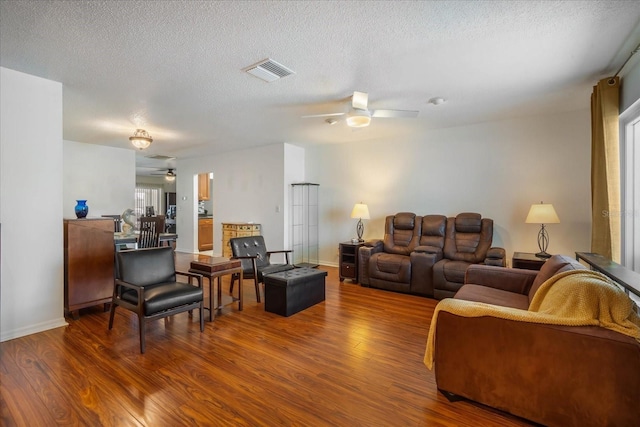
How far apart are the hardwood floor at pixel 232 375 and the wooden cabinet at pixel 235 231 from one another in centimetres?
311

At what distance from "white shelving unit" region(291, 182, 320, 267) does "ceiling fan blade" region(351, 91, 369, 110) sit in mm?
3277

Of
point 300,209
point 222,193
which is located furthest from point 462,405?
point 222,193

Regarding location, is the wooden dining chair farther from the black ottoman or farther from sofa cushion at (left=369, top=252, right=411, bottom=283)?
sofa cushion at (left=369, top=252, right=411, bottom=283)

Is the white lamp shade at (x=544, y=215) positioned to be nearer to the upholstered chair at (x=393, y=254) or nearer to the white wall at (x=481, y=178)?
the white wall at (x=481, y=178)

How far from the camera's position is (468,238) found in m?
4.48

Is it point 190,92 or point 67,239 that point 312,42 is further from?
point 67,239

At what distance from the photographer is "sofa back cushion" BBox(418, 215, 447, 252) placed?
15.3ft

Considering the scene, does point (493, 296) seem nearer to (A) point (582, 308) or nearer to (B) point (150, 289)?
(A) point (582, 308)

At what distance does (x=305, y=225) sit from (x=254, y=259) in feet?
9.04

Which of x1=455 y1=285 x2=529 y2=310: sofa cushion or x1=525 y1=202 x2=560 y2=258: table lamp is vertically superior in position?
x1=525 y1=202 x2=560 y2=258: table lamp

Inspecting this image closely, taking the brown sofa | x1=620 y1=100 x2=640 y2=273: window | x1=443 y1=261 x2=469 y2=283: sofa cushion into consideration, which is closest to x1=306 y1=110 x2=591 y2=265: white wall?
x1=443 y1=261 x2=469 y2=283: sofa cushion

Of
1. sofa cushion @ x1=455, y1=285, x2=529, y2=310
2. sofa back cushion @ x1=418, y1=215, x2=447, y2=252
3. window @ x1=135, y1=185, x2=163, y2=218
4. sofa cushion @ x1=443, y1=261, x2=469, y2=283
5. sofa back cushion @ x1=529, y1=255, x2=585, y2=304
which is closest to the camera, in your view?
sofa back cushion @ x1=529, y1=255, x2=585, y2=304

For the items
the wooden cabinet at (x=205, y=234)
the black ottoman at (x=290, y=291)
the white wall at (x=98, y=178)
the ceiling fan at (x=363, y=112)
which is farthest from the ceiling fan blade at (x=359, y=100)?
the wooden cabinet at (x=205, y=234)

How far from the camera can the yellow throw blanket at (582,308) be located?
1.59 meters
